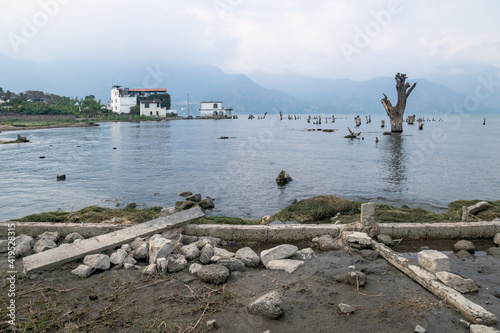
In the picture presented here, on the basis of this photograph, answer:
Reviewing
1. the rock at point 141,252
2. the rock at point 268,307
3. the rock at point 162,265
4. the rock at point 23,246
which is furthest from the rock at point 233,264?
the rock at point 23,246

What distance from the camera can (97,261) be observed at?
20.1 ft

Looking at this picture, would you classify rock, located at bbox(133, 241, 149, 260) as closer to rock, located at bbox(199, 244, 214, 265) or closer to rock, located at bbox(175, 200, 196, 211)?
rock, located at bbox(199, 244, 214, 265)

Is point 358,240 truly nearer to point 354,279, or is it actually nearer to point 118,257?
point 354,279

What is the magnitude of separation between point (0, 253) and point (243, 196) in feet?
36.3

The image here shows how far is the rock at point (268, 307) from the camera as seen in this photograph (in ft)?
Result: 15.3

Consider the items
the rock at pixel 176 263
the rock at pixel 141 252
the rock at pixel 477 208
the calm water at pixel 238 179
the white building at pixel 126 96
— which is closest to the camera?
the rock at pixel 176 263

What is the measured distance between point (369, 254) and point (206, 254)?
3173mm

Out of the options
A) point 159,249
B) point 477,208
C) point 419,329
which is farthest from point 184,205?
point 419,329

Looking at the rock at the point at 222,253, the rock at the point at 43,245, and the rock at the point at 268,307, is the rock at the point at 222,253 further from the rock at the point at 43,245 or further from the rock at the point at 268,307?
the rock at the point at 43,245

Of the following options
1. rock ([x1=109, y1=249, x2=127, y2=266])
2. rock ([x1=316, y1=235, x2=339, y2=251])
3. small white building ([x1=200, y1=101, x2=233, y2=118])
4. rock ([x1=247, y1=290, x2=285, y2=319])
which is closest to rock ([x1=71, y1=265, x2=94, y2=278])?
rock ([x1=109, y1=249, x2=127, y2=266])

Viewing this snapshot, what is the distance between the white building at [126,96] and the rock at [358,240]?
432 feet

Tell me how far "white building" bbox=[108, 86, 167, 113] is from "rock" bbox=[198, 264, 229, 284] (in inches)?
5202

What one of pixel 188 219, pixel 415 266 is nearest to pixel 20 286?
pixel 188 219

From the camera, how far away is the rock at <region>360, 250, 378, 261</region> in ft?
22.3
